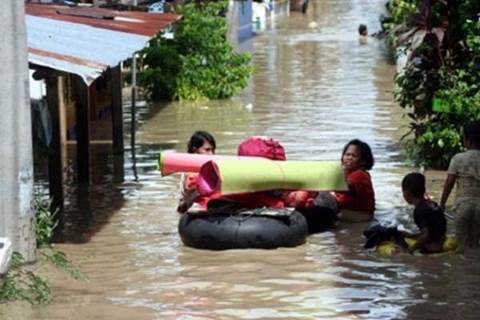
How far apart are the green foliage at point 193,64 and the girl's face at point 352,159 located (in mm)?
13536

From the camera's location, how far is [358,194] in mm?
12992

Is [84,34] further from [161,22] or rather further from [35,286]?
[35,286]

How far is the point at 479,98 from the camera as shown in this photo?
51.6ft

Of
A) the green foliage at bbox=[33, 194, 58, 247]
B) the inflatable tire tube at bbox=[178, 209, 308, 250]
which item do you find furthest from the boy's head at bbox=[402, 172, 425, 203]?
the green foliage at bbox=[33, 194, 58, 247]

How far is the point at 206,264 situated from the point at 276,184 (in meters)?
1.14

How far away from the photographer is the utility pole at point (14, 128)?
10.4m

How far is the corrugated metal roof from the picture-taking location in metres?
11.5

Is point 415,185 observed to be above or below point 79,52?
below

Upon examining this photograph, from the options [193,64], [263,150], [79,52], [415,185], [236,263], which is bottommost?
[236,263]

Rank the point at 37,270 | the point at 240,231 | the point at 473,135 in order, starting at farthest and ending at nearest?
1. the point at 473,135
2. the point at 240,231
3. the point at 37,270

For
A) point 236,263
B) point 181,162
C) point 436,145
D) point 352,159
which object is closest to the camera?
point 236,263

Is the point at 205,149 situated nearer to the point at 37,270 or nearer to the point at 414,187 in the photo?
the point at 414,187

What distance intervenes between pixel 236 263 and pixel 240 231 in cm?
47

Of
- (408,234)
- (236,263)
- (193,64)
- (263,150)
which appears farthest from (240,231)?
(193,64)
